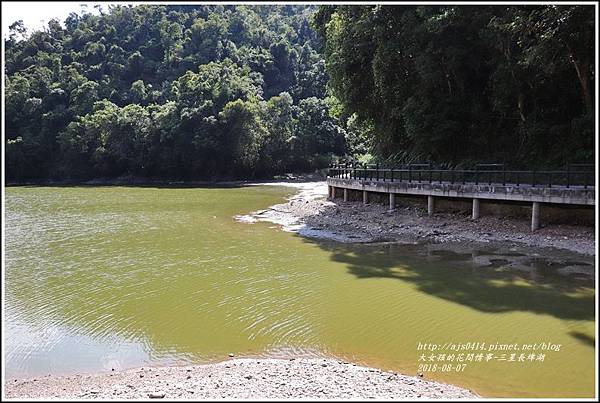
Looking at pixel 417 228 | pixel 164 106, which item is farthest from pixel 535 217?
pixel 164 106

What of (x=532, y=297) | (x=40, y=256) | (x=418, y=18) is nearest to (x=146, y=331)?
(x=532, y=297)

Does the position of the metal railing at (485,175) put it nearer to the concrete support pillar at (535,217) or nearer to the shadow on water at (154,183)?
the concrete support pillar at (535,217)

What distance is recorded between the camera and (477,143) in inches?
986

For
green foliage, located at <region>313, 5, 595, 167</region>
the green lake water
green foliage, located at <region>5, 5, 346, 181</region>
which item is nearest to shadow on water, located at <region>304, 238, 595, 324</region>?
the green lake water

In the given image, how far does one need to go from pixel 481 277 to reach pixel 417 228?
286 inches

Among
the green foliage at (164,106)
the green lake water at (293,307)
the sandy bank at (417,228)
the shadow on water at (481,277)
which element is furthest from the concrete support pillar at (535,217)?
the green foliage at (164,106)

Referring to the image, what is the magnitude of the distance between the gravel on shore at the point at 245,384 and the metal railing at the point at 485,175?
1238cm

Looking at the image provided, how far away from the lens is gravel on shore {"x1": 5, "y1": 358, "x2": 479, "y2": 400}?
22.4 feet

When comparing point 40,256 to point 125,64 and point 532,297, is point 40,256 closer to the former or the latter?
point 532,297

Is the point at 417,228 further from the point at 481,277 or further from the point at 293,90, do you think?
the point at 293,90

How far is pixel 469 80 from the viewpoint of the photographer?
2566cm

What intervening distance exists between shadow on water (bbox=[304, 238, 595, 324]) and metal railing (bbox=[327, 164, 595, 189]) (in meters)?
4.01

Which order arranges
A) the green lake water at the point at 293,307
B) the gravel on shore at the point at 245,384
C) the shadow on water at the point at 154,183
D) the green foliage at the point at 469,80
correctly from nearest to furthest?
the gravel on shore at the point at 245,384
the green lake water at the point at 293,307
the green foliage at the point at 469,80
the shadow on water at the point at 154,183

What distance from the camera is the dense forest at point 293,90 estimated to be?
21.5 m
